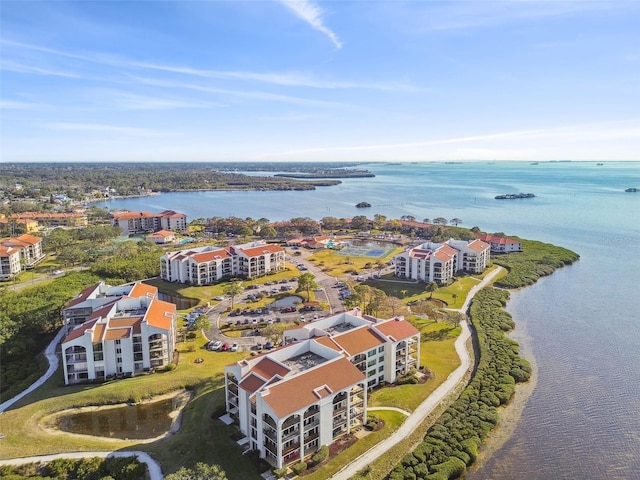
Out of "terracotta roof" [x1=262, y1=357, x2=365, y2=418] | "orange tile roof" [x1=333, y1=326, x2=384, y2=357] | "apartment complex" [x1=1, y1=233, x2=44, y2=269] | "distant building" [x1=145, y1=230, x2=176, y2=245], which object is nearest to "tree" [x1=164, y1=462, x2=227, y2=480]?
"terracotta roof" [x1=262, y1=357, x2=365, y2=418]

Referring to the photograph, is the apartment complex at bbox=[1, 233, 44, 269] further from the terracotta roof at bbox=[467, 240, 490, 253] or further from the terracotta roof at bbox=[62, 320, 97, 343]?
the terracotta roof at bbox=[467, 240, 490, 253]

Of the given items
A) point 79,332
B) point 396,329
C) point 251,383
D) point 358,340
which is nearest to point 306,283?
point 396,329

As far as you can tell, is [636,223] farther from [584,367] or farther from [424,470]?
[424,470]

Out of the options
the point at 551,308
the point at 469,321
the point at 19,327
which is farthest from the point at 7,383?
the point at 551,308

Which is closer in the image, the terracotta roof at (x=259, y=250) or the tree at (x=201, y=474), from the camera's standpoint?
the tree at (x=201, y=474)

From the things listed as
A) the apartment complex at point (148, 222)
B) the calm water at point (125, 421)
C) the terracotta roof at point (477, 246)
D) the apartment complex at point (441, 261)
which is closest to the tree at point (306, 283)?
the apartment complex at point (441, 261)

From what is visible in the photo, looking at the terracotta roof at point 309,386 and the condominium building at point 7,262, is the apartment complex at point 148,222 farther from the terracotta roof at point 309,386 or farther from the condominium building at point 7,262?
the terracotta roof at point 309,386
